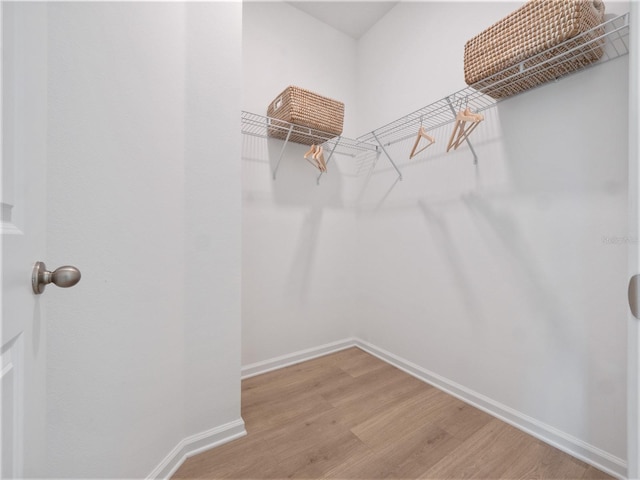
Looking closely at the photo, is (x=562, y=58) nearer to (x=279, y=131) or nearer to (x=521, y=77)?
(x=521, y=77)

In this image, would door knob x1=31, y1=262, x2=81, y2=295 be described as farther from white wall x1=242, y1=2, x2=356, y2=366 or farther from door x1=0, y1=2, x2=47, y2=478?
white wall x1=242, y1=2, x2=356, y2=366

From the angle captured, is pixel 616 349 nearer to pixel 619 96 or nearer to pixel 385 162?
pixel 619 96

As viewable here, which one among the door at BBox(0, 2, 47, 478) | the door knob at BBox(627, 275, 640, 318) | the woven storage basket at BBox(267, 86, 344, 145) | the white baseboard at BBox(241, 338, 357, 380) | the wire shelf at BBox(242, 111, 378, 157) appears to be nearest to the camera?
the door at BBox(0, 2, 47, 478)

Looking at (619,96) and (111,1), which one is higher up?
(111,1)

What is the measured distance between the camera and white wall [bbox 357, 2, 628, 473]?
117 cm

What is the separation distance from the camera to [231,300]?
53.0 inches

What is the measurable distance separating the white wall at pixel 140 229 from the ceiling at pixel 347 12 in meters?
1.12

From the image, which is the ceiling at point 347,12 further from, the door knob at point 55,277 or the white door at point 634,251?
the door knob at point 55,277

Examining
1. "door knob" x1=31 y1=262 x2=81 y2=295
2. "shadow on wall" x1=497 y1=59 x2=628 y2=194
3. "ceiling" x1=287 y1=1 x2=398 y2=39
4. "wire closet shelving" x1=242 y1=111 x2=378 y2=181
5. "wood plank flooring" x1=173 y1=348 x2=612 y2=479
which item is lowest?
"wood plank flooring" x1=173 y1=348 x2=612 y2=479

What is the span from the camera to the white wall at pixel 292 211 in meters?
1.97

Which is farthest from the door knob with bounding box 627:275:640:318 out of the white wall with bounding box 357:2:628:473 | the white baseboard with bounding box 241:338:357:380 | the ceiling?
the ceiling

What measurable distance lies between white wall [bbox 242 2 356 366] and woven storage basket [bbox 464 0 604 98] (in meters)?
1.21

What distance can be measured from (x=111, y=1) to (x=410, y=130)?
5.61ft

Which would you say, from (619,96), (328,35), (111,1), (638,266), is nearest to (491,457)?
(638,266)
